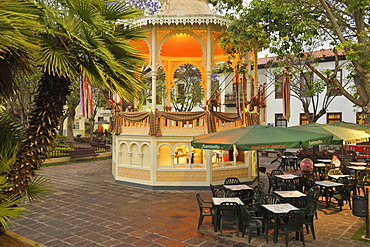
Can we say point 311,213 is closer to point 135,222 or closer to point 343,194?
point 343,194

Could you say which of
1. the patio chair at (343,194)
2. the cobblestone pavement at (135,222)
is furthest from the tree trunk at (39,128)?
the patio chair at (343,194)

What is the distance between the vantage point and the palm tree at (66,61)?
4.66m

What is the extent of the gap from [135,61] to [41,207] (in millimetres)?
6909

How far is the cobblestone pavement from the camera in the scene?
270 inches

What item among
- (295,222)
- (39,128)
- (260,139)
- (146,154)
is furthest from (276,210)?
(146,154)

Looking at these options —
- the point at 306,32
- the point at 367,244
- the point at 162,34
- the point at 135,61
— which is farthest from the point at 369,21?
the point at 135,61

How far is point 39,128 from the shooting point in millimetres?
4945

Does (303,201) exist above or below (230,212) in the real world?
above

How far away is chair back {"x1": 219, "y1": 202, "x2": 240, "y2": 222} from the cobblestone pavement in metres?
0.43

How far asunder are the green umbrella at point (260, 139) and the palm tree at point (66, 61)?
10.7 feet

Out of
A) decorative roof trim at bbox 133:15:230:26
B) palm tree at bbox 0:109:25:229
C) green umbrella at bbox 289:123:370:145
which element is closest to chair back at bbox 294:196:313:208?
green umbrella at bbox 289:123:370:145

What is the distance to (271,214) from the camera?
712 centimetres

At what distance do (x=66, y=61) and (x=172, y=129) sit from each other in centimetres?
809

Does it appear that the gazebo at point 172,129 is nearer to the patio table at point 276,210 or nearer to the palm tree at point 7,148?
the patio table at point 276,210
